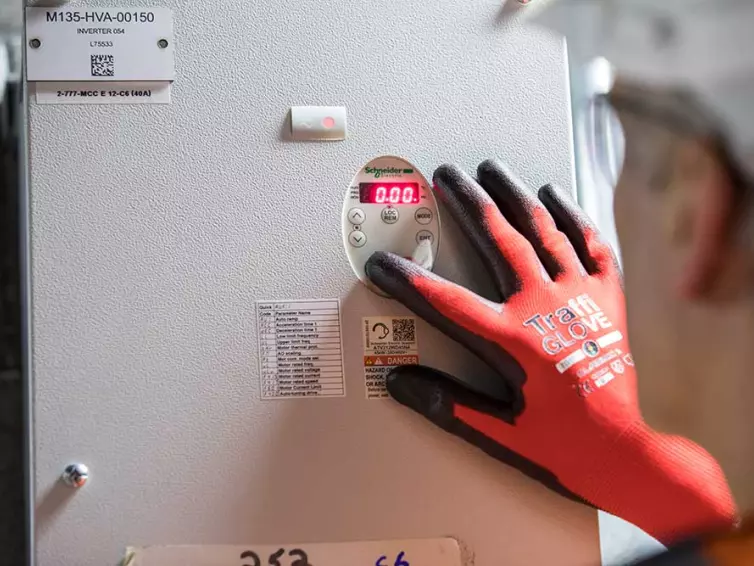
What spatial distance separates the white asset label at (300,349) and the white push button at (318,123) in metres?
0.16

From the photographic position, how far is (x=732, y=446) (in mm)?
633

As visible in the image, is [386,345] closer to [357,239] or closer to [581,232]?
[357,239]

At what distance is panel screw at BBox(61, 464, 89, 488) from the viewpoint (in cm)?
61

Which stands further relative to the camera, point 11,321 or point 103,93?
point 11,321

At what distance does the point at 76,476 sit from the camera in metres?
0.61

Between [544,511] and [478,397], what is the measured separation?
13 cm

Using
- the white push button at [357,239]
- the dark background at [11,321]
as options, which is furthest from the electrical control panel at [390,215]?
the dark background at [11,321]

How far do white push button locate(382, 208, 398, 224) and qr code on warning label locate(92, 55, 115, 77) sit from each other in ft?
0.96

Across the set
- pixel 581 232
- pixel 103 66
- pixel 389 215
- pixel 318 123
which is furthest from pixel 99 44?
pixel 581 232

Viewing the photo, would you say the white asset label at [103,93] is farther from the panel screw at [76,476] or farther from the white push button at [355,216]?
the panel screw at [76,476]

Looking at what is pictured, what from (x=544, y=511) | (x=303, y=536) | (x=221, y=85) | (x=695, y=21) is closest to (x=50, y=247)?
(x=221, y=85)

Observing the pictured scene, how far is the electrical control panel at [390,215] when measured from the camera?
68 centimetres

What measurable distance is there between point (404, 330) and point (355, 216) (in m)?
0.12

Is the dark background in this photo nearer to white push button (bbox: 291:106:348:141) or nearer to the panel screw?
the panel screw
